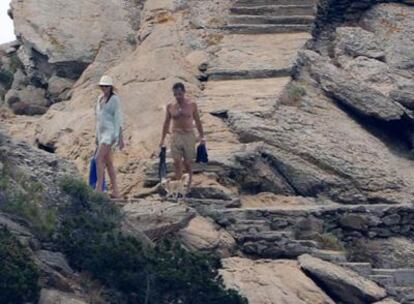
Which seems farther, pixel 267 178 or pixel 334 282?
pixel 267 178

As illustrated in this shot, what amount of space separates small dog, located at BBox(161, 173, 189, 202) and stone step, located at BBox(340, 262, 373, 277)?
7.54 feet

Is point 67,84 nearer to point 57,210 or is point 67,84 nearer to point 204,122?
point 204,122

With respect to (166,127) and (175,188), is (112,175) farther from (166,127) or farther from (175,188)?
(166,127)

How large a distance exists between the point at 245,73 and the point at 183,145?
375cm

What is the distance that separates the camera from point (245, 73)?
87.5 feet

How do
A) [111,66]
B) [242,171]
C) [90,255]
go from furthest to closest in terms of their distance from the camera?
1. [111,66]
2. [242,171]
3. [90,255]

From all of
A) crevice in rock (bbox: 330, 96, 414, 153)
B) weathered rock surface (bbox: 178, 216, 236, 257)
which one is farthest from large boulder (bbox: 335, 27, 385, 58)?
weathered rock surface (bbox: 178, 216, 236, 257)

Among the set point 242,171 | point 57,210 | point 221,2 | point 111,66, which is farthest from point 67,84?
point 57,210

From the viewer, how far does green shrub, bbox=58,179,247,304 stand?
19.6 metres

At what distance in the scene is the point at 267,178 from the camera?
24.2 metres

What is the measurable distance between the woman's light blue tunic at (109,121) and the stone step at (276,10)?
6.10 metres

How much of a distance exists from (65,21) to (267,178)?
5.95 m

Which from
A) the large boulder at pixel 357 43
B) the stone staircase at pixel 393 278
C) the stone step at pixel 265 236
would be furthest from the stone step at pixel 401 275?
the large boulder at pixel 357 43

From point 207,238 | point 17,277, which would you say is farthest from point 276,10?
point 17,277
